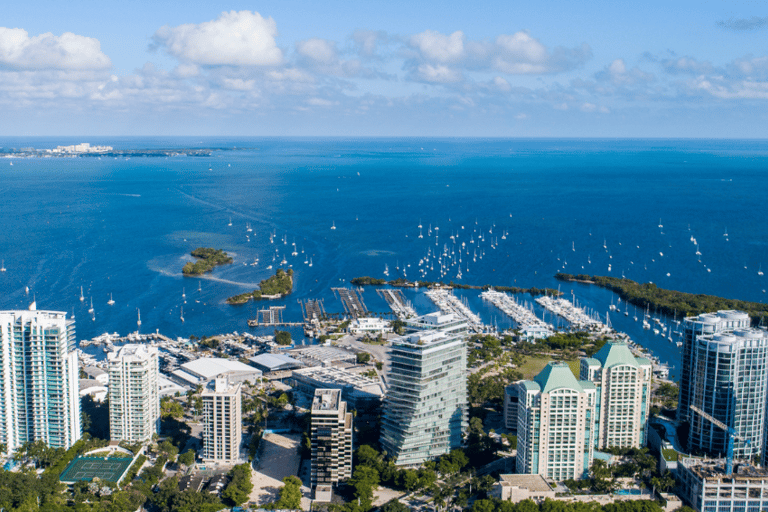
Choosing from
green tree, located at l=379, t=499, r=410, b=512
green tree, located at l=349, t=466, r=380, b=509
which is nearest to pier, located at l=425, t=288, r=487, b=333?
green tree, located at l=349, t=466, r=380, b=509

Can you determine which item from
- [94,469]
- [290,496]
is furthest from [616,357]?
[94,469]

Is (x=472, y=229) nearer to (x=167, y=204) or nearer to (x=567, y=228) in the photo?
(x=567, y=228)

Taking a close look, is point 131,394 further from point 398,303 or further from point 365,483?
point 398,303

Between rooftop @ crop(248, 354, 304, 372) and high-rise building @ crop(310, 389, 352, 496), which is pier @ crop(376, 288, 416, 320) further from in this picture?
high-rise building @ crop(310, 389, 352, 496)

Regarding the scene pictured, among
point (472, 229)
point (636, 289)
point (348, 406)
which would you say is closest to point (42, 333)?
point (348, 406)

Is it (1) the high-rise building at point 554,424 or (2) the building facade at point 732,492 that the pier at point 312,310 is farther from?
(2) the building facade at point 732,492

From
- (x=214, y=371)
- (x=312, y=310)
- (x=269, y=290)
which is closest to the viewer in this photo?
(x=214, y=371)

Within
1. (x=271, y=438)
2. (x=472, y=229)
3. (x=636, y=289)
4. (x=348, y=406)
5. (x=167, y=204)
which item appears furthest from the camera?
(x=167, y=204)
